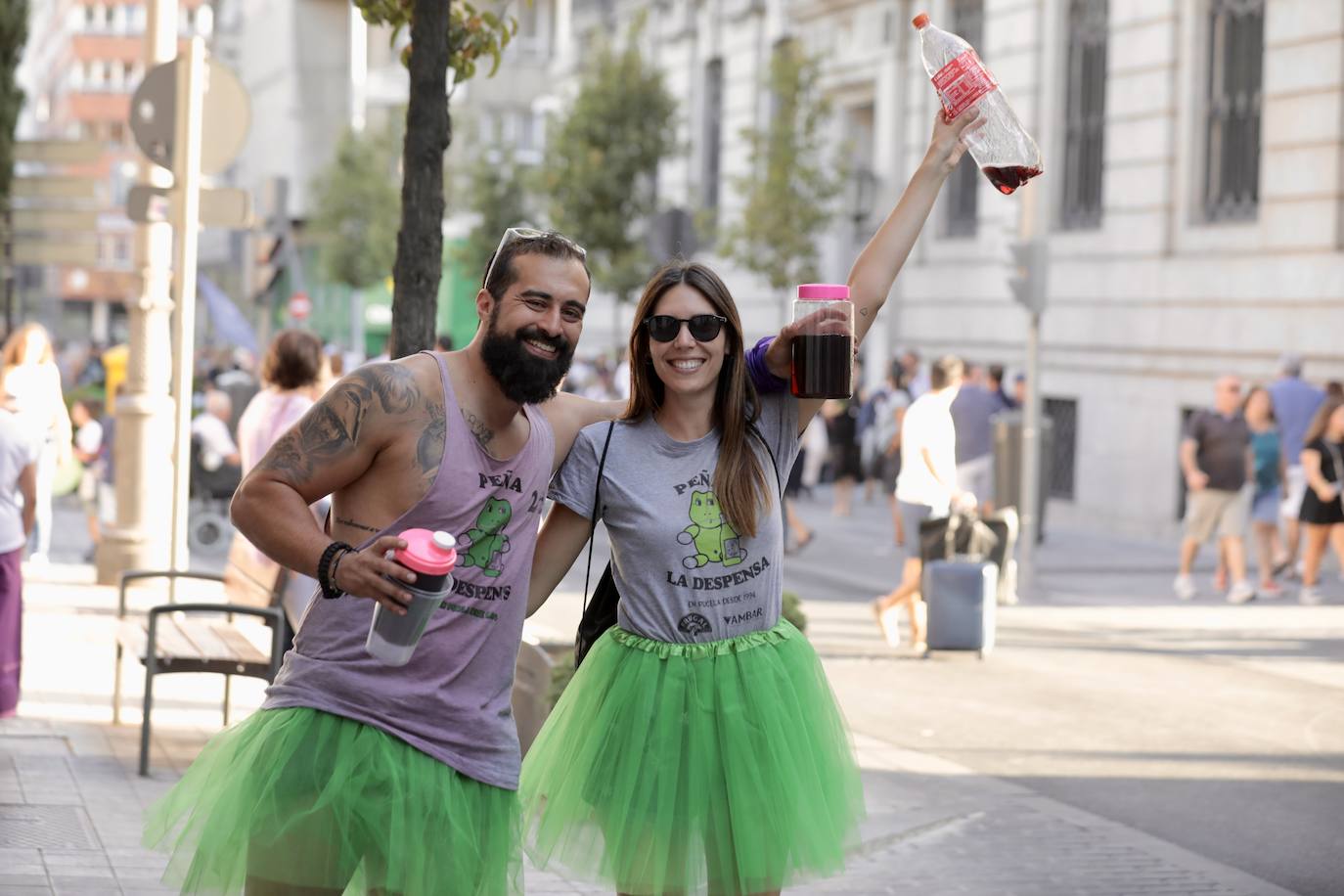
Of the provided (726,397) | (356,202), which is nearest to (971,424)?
(726,397)

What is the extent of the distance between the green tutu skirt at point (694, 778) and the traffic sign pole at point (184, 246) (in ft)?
22.8

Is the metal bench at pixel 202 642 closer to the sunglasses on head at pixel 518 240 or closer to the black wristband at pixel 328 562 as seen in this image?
the sunglasses on head at pixel 518 240

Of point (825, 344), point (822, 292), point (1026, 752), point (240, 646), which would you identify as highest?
point (822, 292)

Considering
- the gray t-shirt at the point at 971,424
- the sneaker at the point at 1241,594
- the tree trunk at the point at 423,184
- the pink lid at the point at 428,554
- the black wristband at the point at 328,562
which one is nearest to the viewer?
the pink lid at the point at 428,554

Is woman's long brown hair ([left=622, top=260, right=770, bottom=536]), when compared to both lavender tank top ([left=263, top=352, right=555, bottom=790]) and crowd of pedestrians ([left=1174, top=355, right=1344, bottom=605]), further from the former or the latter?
crowd of pedestrians ([left=1174, top=355, right=1344, bottom=605])

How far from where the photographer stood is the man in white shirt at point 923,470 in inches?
520

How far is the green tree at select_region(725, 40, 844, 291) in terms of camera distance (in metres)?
29.6

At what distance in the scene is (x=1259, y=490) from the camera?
692 inches

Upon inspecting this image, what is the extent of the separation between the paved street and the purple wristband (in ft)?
7.20

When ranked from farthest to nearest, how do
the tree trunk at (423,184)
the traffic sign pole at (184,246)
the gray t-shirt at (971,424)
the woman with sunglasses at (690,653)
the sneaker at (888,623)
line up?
the gray t-shirt at (971,424) < the sneaker at (888,623) < the traffic sign pole at (184,246) < the tree trunk at (423,184) < the woman with sunglasses at (690,653)

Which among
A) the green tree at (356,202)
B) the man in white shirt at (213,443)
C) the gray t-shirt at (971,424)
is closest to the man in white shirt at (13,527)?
the man in white shirt at (213,443)

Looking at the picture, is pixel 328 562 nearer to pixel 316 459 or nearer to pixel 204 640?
pixel 316 459

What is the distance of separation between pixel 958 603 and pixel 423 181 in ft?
19.2

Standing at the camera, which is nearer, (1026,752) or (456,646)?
(456,646)
